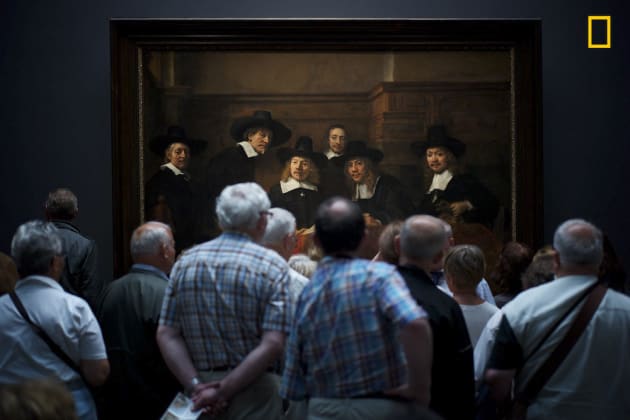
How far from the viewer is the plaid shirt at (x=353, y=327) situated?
419 cm

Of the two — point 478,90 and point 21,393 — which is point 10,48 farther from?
point 21,393

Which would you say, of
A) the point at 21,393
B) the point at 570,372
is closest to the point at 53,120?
the point at 570,372

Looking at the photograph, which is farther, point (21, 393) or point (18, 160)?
point (18, 160)

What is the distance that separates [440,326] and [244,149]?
455cm

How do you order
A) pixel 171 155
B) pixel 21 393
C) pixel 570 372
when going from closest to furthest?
1. pixel 21 393
2. pixel 570 372
3. pixel 171 155

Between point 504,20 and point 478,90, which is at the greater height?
point 504,20

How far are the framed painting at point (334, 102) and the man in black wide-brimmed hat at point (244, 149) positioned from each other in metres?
0.02

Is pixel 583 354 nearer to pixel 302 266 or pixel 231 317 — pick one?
pixel 231 317

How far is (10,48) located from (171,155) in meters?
1.98

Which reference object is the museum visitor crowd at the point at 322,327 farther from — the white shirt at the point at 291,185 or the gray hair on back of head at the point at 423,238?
the white shirt at the point at 291,185

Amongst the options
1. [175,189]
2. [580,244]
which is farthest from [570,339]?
[175,189]

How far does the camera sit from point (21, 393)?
8.78ft

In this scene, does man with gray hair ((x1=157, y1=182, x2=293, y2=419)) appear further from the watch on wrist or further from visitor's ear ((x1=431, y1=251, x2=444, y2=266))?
A: visitor's ear ((x1=431, y1=251, x2=444, y2=266))

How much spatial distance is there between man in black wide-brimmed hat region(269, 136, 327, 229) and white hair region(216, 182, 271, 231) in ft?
12.7
